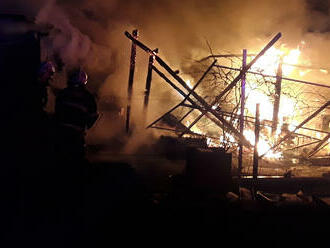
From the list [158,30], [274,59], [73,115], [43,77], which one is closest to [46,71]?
[43,77]

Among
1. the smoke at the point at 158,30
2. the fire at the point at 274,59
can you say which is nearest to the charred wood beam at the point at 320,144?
the fire at the point at 274,59

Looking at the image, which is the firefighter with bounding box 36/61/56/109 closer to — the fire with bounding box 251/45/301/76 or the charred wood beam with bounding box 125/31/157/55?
the charred wood beam with bounding box 125/31/157/55

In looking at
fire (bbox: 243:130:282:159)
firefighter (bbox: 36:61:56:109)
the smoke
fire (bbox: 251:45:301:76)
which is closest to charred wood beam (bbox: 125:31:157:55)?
the smoke

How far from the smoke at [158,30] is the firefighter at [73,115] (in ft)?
8.68

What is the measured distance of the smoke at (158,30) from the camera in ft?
25.1

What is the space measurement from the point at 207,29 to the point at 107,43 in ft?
20.5

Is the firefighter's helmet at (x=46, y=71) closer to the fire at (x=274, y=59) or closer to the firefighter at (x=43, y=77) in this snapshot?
the firefighter at (x=43, y=77)

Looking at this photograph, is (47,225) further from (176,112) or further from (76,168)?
(176,112)

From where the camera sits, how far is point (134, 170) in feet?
20.6

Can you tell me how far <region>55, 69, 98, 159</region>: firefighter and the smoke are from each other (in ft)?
8.68

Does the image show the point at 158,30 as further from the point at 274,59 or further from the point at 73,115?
the point at 73,115

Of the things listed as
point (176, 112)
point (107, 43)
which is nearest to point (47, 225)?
point (107, 43)

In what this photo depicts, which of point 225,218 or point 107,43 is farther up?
point 107,43

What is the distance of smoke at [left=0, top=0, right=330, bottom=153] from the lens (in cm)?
764
